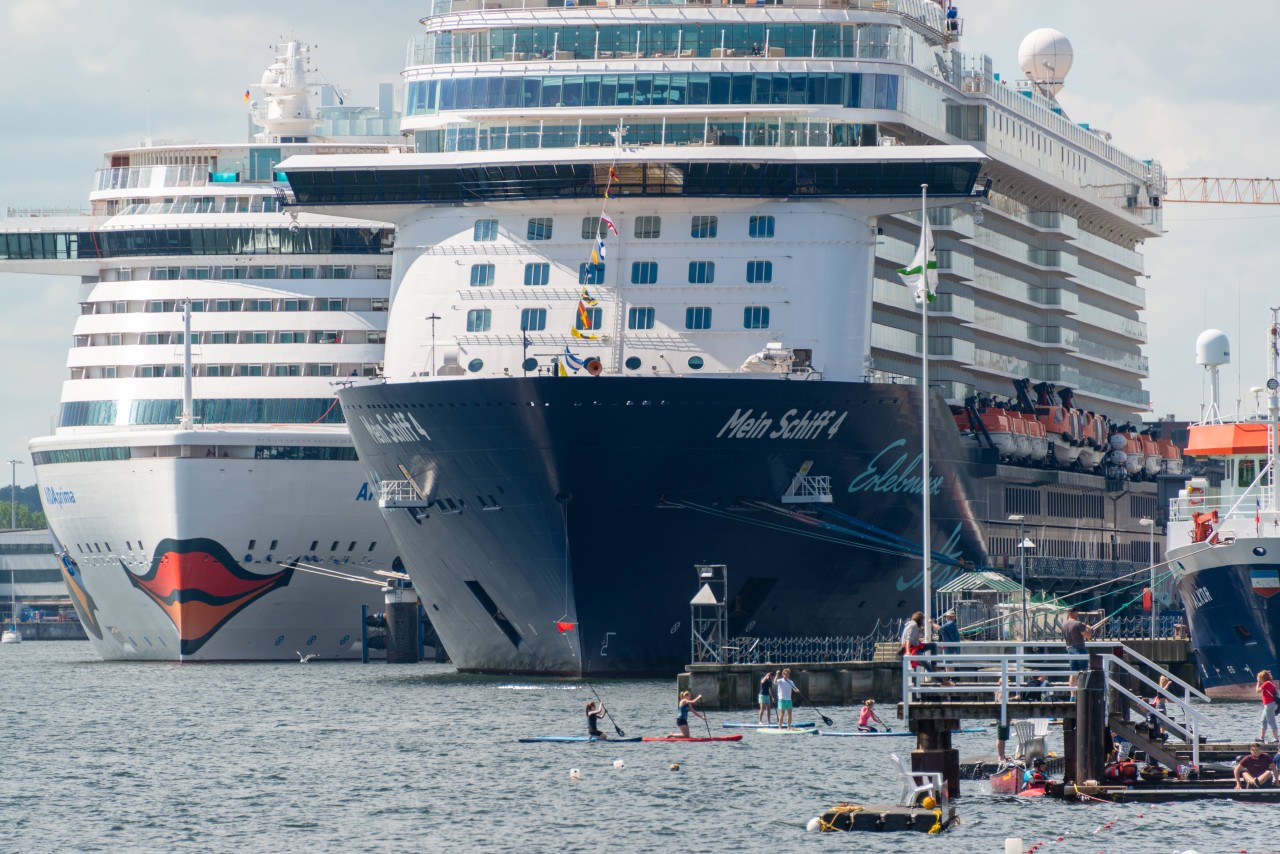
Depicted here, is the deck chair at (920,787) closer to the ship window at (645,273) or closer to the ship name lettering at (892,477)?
the ship name lettering at (892,477)

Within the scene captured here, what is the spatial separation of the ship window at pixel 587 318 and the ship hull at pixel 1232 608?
1721cm

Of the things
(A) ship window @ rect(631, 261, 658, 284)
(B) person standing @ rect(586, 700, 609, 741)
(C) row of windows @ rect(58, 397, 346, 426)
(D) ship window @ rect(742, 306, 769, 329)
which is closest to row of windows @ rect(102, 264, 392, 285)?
(C) row of windows @ rect(58, 397, 346, 426)

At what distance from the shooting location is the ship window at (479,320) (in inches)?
2798

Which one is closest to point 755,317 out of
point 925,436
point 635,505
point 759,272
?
point 759,272

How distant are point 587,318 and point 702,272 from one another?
3.90 metres

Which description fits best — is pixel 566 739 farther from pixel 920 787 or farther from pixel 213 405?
pixel 213 405

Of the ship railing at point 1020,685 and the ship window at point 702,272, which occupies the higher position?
the ship window at point 702,272

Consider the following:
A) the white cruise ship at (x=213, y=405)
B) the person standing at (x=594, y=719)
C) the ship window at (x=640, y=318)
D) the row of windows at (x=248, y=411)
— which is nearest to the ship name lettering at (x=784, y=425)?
the ship window at (x=640, y=318)

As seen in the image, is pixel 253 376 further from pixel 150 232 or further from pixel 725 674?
pixel 725 674

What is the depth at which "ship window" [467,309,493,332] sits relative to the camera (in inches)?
2798

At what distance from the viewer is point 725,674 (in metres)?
64.1

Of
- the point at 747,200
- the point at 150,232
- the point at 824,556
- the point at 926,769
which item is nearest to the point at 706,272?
the point at 747,200

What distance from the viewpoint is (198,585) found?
92312 millimetres

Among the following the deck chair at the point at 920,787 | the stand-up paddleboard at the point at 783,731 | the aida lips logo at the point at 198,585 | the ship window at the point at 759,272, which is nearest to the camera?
the deck chair at the point at 920,787
